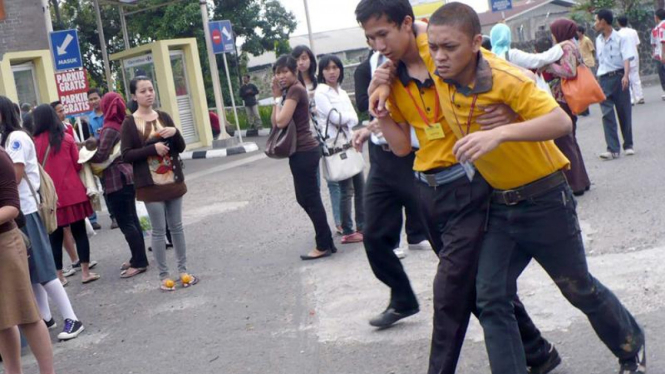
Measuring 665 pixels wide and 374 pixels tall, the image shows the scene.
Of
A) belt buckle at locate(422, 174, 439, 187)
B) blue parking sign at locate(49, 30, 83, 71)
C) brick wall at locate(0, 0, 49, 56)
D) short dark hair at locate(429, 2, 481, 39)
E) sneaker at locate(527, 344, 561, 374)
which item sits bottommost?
sneaker at locate(527, 344, 561, 374)

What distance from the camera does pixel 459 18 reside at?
3.95 m

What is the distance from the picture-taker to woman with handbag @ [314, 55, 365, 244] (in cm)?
877

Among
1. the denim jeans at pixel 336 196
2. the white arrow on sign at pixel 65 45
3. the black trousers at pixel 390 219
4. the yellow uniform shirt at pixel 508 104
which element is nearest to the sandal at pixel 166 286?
the denim jeans at pixel 336 196

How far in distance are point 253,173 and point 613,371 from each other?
41.7ft

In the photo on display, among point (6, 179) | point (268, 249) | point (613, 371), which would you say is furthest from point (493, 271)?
point (268, 249)

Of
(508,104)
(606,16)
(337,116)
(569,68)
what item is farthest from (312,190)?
(606,16)

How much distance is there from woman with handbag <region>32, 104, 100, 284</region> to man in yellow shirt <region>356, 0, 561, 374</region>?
486cm

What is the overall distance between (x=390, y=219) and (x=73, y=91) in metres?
10.6

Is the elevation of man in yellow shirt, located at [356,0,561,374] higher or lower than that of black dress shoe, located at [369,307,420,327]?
higher

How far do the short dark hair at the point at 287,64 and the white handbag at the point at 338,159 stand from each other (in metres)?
0.59

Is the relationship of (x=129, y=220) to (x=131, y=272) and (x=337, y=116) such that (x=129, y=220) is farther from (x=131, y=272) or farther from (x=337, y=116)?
(x=337, y=116)

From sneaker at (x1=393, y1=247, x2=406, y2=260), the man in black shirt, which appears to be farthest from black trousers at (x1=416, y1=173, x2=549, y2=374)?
the man in black shirt

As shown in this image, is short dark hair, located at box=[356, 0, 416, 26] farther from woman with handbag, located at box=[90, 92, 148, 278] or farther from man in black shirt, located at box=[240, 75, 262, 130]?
man in black shirt, located at box=[240, 75, 262, 130]

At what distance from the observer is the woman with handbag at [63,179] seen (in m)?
8.69
